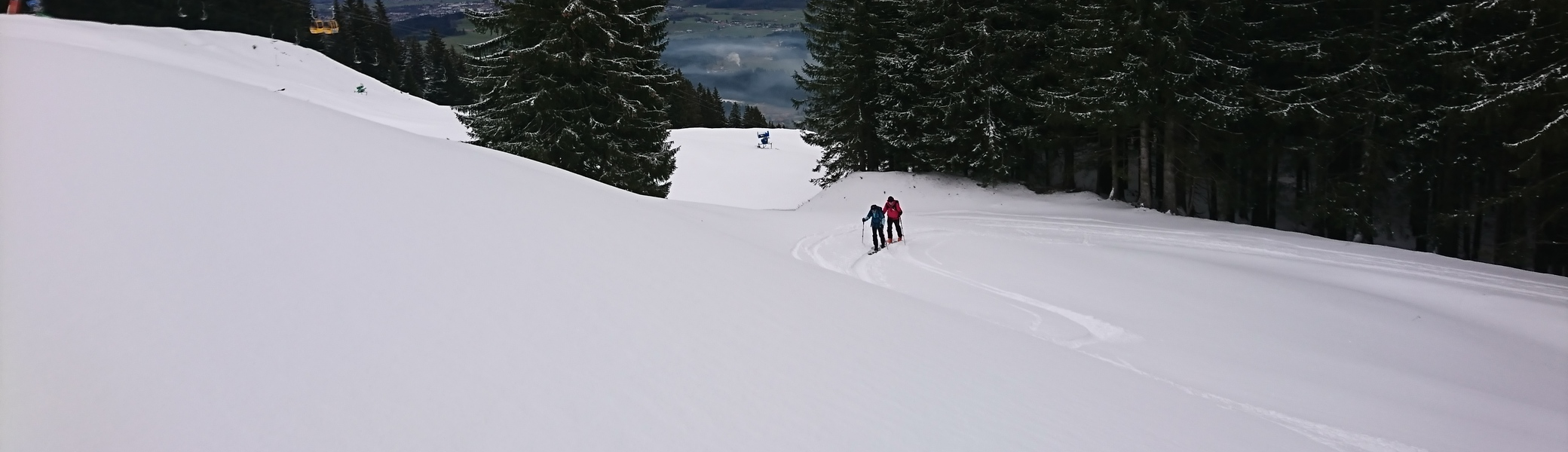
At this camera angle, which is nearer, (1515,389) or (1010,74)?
(1515,389)

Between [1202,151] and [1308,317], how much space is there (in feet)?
39.8

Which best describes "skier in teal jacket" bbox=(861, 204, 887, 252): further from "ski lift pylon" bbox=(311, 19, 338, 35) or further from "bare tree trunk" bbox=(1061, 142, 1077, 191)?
"ski lift pylon" bbox=(311, 19, 338, 35)

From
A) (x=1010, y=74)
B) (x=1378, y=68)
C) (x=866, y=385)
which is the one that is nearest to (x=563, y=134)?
(x=1010, y=74)

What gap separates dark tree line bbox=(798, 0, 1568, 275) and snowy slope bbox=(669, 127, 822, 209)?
44.3 feet

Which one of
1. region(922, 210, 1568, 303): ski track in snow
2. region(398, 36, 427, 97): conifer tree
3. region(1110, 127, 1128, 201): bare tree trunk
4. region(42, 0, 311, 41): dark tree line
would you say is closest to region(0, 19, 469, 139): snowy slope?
region(42, 0, 311, 41): dark tree line

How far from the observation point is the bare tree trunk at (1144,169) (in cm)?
2106

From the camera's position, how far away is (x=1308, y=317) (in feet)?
34.5

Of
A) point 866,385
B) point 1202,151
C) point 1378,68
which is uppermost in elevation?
point 1378,68

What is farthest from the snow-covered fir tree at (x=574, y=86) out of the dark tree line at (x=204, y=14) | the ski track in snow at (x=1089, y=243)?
the dark tree line at (x=204, y=14)

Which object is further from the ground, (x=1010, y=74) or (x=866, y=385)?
(x=1010, y=74)

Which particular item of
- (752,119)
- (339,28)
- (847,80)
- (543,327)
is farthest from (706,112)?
(543,327)

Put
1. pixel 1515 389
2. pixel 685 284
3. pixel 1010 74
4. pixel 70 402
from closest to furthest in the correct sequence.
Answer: pixel 70 402 < pixel 685 284 < pixel 1515 389 < pixel 1010 74

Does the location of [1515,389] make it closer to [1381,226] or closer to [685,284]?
[685,284]

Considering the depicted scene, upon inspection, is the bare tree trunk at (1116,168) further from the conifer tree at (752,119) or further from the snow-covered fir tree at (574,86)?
the conifer tree at (752,119)
